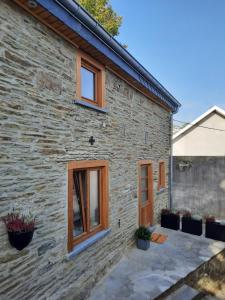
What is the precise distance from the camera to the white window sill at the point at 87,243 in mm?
4464

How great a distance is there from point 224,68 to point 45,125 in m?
18.8

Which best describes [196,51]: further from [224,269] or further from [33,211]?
[33,211]

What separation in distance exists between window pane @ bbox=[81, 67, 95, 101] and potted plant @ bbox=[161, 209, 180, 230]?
19.7ft

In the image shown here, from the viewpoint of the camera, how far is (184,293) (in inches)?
206

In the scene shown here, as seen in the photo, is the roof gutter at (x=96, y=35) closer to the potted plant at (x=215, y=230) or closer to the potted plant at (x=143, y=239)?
the potted plant at (x=143, y=239)

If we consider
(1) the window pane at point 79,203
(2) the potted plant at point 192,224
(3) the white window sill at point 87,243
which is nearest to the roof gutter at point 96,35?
(1) the window pane at point 79,203

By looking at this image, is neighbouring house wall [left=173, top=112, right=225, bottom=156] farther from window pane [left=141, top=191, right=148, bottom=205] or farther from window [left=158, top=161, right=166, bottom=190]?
window pane [left=141, top=191, right=148, bottom=205]

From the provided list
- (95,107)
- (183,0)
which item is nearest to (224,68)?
(183,0)

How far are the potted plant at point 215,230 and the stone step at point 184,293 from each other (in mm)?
3264

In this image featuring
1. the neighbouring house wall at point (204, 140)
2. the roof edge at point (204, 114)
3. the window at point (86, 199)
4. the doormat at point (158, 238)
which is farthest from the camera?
the neighbouring house wall at point (204, 140)

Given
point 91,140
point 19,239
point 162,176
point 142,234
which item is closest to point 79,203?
point 91,140

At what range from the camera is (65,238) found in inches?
172

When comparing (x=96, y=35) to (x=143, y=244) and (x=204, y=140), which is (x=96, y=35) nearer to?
(x=143, y=244)

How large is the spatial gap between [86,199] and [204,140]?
13.1 metres
